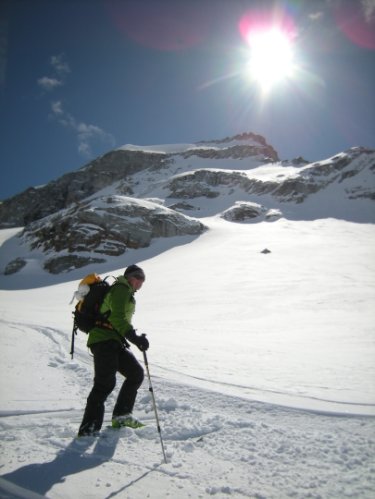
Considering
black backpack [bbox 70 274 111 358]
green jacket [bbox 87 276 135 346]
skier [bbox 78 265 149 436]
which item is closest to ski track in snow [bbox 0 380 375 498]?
skier [bbox 78 265 149 436]

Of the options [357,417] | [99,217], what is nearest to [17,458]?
[357,417]

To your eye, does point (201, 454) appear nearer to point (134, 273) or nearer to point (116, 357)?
point (116, 357)

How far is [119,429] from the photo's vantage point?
4133 mm

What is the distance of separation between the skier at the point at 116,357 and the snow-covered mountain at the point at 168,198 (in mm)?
36350

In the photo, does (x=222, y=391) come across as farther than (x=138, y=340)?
Yes

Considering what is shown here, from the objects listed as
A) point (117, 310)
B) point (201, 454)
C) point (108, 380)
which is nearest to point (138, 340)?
point (117, 310)

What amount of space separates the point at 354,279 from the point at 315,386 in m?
15.5

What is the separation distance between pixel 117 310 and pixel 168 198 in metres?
73.3

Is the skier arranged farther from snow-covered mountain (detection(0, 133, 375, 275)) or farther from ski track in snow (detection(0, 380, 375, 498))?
snow-covered mountain (detection(0, 133, 375, 275))

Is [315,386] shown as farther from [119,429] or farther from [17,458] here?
[17,458]

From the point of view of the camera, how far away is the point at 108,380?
13.6ft

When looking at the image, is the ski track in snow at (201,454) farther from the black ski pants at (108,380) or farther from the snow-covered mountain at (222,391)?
the black ski pants at (108,380)

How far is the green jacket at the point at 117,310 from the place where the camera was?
13.4 feet

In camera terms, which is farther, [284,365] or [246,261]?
[246,261]
